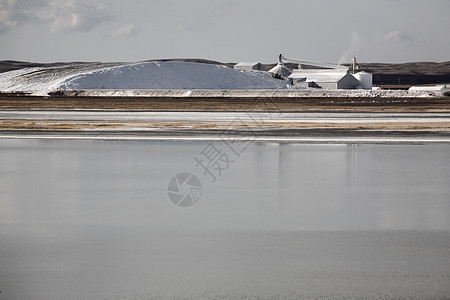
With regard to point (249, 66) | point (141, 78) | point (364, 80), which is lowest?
point (141, 78)

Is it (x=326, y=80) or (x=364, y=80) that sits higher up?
(x=364, y=80)

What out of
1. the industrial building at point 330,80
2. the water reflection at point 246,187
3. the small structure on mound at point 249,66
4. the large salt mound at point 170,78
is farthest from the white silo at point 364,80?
the water reflection at point 246,187

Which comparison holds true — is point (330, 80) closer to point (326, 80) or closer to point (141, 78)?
point (326, 80)

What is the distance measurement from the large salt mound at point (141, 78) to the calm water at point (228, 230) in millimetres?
76448

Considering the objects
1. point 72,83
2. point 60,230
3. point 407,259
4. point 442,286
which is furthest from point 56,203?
point 72,83

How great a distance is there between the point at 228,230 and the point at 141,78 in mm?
89016

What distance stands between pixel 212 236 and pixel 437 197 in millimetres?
4955

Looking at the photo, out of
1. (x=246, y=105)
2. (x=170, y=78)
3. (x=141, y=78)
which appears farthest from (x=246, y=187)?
(x=170, y=78)
